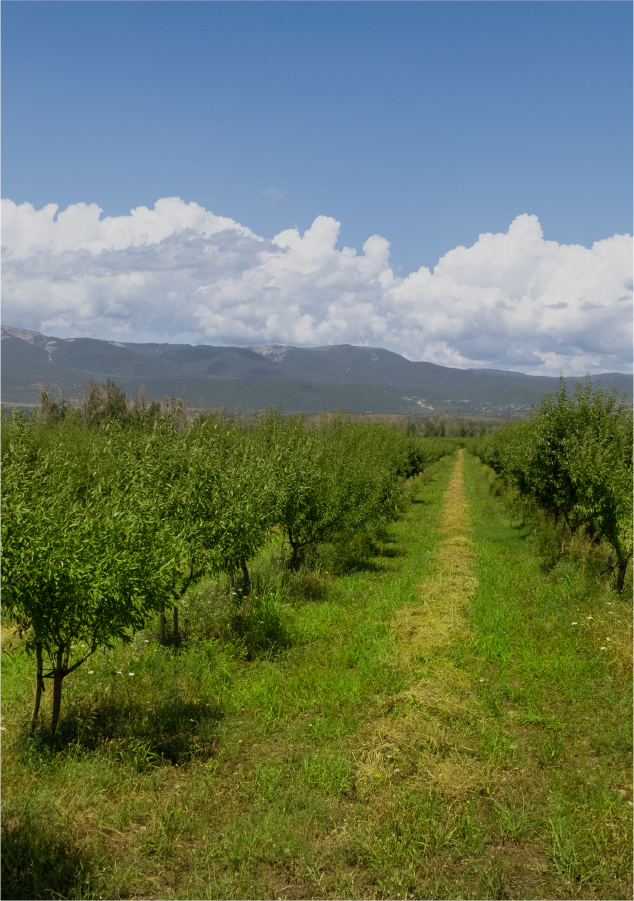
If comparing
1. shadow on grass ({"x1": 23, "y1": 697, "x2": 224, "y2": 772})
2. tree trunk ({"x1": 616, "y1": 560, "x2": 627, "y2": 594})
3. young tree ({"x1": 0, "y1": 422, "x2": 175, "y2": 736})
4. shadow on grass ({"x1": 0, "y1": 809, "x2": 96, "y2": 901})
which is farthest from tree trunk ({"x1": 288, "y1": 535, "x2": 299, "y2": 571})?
shadow on grass ({"x1": 0, "y1": 809, "x2": 96, "y2": 901})

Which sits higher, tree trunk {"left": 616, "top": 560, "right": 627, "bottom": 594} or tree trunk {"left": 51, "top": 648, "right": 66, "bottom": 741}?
tree trunk {"left": 616, "top": 560, "right": 627, "bottom": 594}

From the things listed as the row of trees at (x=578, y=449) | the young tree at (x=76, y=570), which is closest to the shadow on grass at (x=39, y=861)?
the young tree at (x=76, y=570)

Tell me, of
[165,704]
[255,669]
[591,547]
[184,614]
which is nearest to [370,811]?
[165,704]

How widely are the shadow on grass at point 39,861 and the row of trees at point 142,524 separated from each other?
1988mm

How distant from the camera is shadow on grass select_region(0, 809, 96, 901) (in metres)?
6.54

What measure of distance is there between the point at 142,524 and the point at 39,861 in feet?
15.2

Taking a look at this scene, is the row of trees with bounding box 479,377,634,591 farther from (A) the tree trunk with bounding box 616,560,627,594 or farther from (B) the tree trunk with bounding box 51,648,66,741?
(B) the tree trunk with bounding box 51,648,66,741

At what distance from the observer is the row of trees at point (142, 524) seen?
8.37 m

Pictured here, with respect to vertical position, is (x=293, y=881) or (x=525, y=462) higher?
(x=525, y=462)

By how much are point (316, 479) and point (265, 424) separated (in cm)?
1418

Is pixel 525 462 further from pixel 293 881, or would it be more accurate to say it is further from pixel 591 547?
pixel 293 881

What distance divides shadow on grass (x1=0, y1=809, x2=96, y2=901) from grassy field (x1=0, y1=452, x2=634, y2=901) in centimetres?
2

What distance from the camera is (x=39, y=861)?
684cm

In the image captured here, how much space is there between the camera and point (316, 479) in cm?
1992
